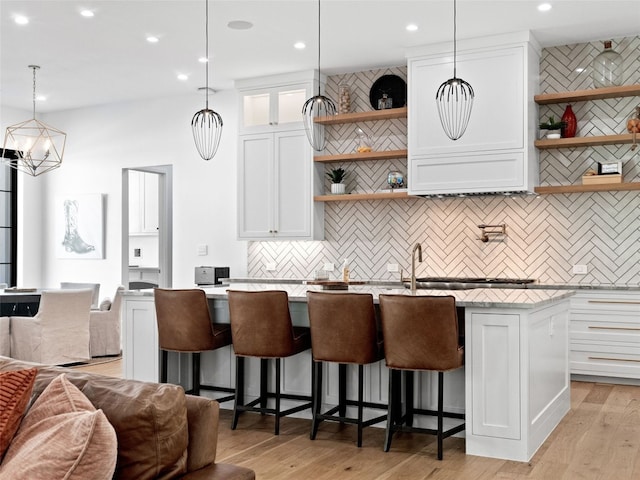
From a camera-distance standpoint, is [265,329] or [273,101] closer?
[265,329]

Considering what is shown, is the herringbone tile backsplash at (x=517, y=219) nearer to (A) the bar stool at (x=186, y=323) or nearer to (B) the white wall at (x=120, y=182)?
(B) the white wall at (x=120, y=182)

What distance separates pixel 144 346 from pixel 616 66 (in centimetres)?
462

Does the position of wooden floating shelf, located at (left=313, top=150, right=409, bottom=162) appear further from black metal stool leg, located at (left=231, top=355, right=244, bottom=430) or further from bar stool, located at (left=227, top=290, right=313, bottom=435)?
black metal stool leg, located at (left=231, top=355, right=244, bottom=430)

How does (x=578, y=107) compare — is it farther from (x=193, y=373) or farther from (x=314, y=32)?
(x=193, y=373)

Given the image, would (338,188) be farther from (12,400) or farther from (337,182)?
(12,400)

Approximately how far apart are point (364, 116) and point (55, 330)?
3697 millimetres

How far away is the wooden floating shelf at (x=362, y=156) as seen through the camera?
6729mm

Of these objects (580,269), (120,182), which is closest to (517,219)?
(580,269)

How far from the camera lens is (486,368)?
150 inches

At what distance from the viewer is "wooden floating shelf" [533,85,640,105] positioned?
587 centimetres

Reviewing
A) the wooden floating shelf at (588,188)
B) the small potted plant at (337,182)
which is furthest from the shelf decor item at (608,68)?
the small potted plant at (337,182)

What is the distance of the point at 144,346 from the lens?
4.93m

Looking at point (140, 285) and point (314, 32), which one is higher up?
point (314, 32)

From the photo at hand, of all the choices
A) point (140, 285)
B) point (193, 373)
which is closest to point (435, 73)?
point (193, 373)
